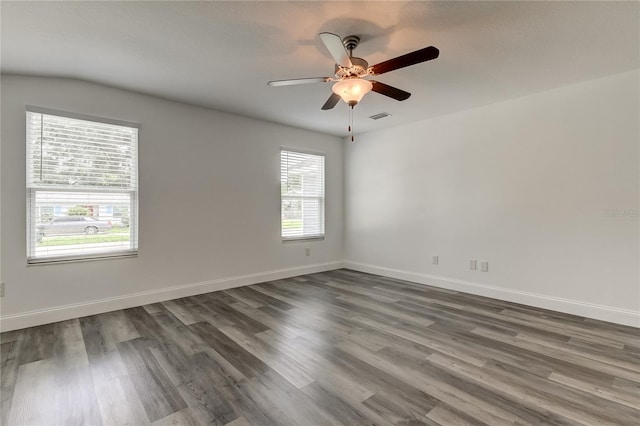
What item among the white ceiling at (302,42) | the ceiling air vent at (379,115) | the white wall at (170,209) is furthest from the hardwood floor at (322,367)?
the ceiling air vent at (379,115)

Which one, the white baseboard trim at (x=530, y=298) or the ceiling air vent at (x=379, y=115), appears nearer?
the white baseboard trim at (x=530, y=298)

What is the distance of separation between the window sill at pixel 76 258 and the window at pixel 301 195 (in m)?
2.28

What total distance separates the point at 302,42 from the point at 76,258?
10.6ft

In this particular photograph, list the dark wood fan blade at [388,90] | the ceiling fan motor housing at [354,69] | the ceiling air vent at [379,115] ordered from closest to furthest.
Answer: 1. the ceiling fan motor housing at [354,69]
2. the dark wood fan blade at [388,90]
3. the ceiling air vent at [379,115]

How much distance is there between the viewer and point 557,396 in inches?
74.7

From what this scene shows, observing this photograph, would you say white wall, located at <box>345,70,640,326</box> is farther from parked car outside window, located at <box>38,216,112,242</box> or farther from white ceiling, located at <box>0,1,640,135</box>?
parked car outside window, located at <box>38,216,112,242</box>

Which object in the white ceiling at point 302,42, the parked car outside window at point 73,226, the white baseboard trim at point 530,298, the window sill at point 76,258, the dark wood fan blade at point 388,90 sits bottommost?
the white baseboard trim at point 530,298

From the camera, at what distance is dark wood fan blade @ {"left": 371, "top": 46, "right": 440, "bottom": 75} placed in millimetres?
1914

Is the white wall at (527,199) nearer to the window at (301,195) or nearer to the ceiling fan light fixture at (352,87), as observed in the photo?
the window at (301,195)

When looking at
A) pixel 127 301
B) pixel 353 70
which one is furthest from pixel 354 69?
pixel 127 301

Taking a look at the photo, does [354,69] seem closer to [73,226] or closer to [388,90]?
[388,90]

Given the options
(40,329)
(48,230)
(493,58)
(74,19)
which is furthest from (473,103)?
(40,329)

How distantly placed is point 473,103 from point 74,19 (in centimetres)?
418

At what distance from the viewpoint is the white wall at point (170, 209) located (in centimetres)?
298
